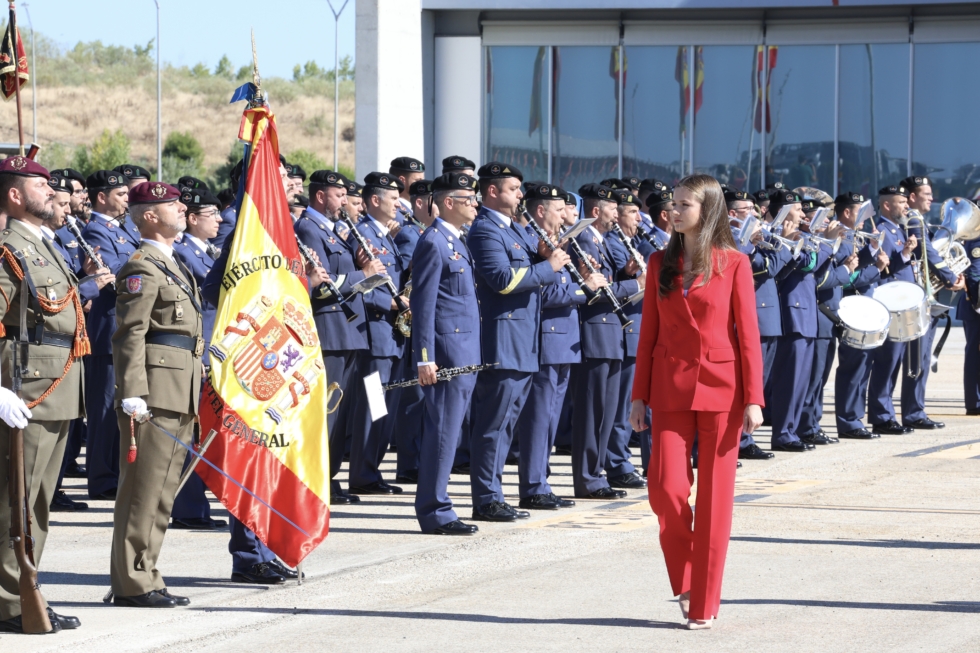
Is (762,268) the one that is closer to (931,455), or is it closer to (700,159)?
(931,455)

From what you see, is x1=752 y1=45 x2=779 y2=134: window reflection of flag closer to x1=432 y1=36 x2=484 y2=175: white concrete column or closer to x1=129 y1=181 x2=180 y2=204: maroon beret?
x1=432 y1=36 x2=484 y2=175: white concrete column

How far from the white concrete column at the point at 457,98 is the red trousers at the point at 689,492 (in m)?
22.9

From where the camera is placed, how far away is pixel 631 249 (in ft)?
35.4

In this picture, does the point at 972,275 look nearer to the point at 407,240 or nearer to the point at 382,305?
Result: the point at 407,240

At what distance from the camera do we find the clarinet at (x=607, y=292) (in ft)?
32.9

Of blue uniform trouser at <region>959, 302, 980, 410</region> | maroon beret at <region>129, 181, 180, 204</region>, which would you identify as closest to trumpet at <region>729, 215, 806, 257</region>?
blue uniform trouser at <region>959, 302, 980, 410</region>

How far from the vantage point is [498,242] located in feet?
29.5

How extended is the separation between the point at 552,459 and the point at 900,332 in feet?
11.0

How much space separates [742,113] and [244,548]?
23.1 metres

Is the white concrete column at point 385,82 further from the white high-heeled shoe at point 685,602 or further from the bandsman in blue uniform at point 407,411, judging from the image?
the white high-heeled shoe at point 685,602

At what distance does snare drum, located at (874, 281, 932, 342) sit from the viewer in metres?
13.3

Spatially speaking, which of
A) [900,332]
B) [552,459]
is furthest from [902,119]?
[552,459]

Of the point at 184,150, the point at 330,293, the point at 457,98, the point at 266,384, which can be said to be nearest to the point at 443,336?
the point at 330,293

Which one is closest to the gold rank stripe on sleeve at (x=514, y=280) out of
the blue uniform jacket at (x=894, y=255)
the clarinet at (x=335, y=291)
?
the clarinet at (x=335, y=291)
